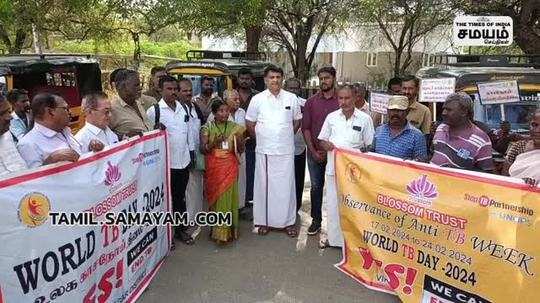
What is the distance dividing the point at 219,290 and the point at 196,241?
1262 mm

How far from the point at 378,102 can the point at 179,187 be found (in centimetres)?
254

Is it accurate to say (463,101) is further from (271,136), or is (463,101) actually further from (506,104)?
(506,104)

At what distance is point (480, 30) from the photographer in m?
6.42

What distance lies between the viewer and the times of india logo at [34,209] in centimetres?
279

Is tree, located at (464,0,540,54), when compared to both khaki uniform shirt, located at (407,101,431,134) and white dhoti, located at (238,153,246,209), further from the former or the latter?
white dhoti, located at (238,153,246,209)

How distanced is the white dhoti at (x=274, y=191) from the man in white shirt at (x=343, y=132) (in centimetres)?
63

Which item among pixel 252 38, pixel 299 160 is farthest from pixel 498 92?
pixel 252 38

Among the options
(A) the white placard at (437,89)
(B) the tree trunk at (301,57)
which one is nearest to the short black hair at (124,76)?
(A) the white placard at (437,89)

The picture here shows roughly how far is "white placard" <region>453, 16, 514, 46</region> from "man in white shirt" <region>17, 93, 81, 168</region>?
4897mm

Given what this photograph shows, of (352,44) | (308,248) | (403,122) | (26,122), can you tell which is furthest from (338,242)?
(352,44)

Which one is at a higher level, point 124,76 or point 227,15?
point 227,15

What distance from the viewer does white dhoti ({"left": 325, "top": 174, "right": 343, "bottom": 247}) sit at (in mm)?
5176

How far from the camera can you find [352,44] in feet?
76.9

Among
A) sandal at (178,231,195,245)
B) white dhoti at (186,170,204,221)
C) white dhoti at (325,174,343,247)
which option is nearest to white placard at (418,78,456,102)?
white dhoti at (325,174,343,247)
